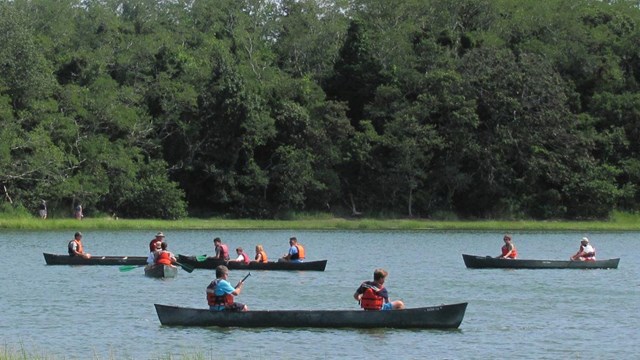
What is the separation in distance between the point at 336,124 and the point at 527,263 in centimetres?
3656

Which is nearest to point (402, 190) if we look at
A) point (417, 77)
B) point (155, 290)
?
point (417, 77)

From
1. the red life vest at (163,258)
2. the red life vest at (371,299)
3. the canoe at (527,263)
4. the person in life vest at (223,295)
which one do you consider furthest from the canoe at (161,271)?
the red life vest at (371,299)

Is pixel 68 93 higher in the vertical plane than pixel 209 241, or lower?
higher

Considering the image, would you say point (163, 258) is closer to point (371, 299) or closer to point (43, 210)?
point (371, 299)

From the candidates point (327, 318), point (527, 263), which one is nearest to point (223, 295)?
point (327, 318)

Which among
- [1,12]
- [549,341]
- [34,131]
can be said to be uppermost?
[1,12]

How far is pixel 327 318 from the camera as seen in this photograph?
2827 cm

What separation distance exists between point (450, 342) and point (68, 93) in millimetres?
54449

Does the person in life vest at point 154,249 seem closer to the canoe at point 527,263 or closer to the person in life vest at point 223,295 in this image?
the canoe at point 527,263

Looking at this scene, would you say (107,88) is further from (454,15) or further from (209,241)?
(454,15)

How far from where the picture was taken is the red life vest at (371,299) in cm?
2767

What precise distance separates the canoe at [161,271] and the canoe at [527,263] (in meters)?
11.5

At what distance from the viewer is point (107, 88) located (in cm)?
8006

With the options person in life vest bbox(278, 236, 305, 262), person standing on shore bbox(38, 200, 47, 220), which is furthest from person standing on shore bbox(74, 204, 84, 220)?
person in life vest bbox(278, 236, 305, 262)
